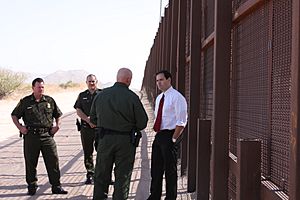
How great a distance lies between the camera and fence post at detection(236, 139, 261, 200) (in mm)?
3365

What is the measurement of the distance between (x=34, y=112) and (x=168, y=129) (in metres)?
2.19

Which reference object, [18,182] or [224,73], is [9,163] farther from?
[224,73]

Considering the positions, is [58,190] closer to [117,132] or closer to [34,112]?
[34,112]

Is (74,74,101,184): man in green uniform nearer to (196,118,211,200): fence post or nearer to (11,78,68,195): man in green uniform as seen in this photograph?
(11,78,68,195): man in green uniform

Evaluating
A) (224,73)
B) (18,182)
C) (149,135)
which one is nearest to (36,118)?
(18,182)

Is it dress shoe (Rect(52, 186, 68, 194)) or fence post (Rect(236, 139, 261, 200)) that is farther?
dress shoe (Rect(52, 186, 68, 194))

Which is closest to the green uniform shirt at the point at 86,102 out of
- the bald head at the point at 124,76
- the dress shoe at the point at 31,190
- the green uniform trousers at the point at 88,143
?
the green uniform trousers at the point at 88,143

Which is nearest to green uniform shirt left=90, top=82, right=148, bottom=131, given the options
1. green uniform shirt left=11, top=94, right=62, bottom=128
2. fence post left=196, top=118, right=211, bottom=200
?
fence post left=196, top=118, right=211, bottom=200

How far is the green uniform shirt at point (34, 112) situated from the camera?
7.52 metres

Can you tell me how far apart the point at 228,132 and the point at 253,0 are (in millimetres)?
1350

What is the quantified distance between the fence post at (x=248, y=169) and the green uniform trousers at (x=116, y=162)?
8.20ft

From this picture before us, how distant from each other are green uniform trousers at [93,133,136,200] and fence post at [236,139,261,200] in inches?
98.4

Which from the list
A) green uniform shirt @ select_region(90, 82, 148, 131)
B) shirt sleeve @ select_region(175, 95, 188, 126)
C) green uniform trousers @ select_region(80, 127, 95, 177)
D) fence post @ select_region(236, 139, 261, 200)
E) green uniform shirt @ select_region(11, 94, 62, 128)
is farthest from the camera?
green uniform trousers @ select_region(80, 127, 95, 177)

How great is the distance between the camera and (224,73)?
484 cm
